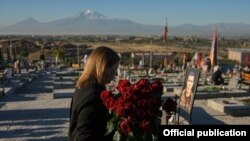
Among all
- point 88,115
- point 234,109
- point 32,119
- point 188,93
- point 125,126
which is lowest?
point 32,119

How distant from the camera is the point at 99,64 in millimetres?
3402

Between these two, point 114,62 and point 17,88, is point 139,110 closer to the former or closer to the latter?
point 114,62

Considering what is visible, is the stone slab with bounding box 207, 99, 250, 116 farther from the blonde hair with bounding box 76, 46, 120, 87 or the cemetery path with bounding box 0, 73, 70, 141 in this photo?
the blonde hair with bounding box 76, 46, 120, 87

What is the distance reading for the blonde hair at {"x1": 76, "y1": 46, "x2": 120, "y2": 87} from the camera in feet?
11.2

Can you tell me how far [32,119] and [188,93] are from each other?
16.5 ft

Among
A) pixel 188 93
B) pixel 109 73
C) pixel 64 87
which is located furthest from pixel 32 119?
pixel 64 87

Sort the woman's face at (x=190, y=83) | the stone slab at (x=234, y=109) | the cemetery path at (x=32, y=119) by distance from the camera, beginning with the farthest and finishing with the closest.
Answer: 1. the stone slab at (x=234, y=109)
2. the cemetery path at (x=32, y=119)
3. the woman's face at (x=190, y=83)

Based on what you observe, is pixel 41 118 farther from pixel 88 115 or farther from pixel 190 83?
pixel 88 115

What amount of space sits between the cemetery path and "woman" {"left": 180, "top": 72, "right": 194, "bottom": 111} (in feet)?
9.00

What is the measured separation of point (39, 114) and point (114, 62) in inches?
395

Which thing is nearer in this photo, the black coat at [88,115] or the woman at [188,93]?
the black coat at [88,115]

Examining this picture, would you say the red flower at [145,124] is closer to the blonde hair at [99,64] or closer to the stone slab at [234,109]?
the blonde hair at [99,64]

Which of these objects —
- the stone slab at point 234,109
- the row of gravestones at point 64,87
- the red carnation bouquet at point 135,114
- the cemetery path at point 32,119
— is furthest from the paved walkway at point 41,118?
the red carnation bouquet at point 135,114

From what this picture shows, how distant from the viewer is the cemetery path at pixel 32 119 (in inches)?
397
